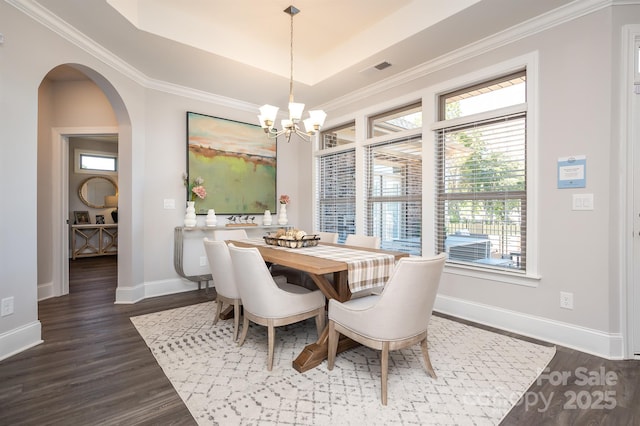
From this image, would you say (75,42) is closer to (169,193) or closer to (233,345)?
(169,193)

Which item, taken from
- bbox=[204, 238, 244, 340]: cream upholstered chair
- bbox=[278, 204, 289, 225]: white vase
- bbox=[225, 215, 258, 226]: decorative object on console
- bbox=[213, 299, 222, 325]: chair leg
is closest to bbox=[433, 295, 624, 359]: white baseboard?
bbox=[204, 238, 244, 340]: cream upholstered chair

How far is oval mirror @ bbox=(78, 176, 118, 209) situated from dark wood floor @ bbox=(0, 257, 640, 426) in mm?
5502

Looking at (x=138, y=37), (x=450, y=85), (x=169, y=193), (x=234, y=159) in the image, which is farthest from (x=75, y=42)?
(x=450, y=85)

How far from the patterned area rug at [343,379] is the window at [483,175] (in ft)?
2.79

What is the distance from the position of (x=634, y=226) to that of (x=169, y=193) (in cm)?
472

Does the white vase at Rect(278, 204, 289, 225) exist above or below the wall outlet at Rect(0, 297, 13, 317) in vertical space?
above

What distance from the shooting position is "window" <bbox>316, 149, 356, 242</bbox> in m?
4.50

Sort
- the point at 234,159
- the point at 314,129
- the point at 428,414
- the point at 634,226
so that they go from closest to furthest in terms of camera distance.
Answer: the point at 428,414, the point at 634,226, the point at 314,129, the point at 234,159

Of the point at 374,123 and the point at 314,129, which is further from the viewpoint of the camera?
the point at 374,123

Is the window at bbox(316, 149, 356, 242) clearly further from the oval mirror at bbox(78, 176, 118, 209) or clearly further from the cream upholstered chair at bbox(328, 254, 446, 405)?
the oval mirror at bbox(78, 176, 118, 209)

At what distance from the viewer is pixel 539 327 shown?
2629mm

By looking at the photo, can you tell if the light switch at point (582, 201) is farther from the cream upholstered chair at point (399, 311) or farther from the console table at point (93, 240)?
the console table at point (93, 240)

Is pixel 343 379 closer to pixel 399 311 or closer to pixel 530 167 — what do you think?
pixel 399 311

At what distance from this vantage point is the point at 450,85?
10.6ft
